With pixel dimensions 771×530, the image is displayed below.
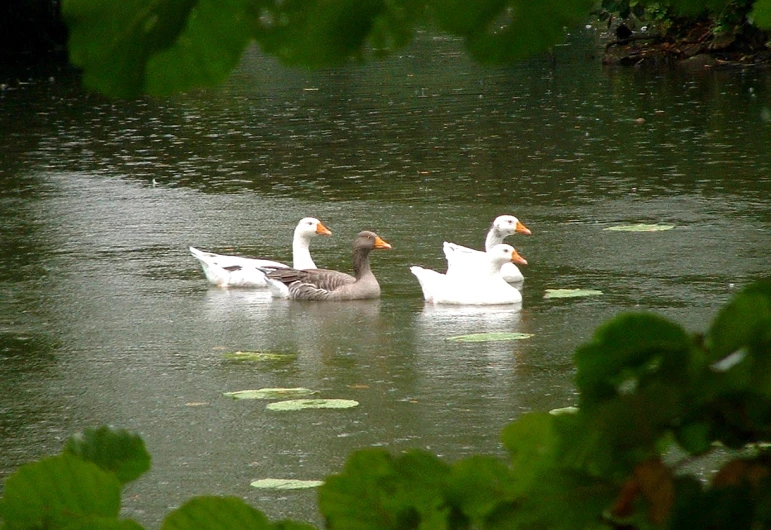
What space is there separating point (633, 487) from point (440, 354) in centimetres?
866

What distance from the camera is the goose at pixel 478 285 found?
11172 millimetres

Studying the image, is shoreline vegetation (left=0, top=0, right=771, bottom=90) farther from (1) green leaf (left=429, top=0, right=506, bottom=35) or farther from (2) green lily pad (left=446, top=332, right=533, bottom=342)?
(1) green leaf (left=429, top=0, right=506, bottom=35)

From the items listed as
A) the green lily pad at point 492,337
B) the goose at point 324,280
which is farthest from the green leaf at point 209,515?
the goose at point 324,280

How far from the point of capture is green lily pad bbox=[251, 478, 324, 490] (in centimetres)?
691

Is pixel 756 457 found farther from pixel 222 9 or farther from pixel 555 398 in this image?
pixel 555 398

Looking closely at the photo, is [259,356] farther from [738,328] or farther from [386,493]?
[738,328]

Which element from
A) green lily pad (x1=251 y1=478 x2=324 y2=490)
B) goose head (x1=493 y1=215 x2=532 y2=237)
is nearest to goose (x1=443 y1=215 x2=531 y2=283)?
goose head (x1=493 y1=215 x2=532 y2=237)

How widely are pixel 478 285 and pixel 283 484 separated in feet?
15.4

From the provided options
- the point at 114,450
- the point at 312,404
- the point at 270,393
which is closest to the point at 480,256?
the point at 270,393

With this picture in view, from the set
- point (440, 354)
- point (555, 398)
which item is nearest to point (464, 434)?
point (555, 398)

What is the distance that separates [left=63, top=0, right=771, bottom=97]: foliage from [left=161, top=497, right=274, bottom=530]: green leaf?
1.09 feet

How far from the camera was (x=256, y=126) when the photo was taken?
24.7 meters

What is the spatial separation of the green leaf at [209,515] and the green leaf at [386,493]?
0.27 ft

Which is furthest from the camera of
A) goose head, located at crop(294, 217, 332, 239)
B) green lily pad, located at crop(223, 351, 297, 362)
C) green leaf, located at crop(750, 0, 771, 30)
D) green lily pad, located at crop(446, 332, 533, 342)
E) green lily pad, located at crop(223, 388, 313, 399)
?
goose head, located at crop(294, 217, 332, 239)
